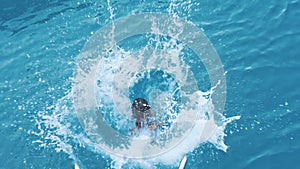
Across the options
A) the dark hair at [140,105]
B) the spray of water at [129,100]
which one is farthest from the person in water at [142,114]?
the spray of water at [129,100]

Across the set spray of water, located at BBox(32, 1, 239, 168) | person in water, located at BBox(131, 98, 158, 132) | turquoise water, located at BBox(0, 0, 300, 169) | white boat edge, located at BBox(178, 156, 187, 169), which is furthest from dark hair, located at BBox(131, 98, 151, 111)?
white boat edge, located at BBox(178, 156, 187, 169)

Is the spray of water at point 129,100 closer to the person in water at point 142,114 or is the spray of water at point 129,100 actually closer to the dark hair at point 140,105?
the person in water at point 142,114

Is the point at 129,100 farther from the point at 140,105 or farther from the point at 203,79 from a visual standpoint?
the point at 203,79

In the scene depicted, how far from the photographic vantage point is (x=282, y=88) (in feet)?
51.8

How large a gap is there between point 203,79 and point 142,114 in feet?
10.2

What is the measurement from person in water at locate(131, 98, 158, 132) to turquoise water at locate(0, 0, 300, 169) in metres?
1.48

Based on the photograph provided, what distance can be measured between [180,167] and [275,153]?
3.25 metres

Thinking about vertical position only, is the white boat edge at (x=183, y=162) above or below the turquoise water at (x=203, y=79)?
below

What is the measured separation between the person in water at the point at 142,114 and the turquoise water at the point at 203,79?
1.48m

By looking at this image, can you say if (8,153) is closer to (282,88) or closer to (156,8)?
(156,8)

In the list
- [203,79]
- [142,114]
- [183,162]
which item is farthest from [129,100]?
[183,162]

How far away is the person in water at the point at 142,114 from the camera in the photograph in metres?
14.2

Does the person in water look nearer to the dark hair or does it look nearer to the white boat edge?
the dark hair

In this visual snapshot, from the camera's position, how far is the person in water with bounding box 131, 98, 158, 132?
14.2 m
